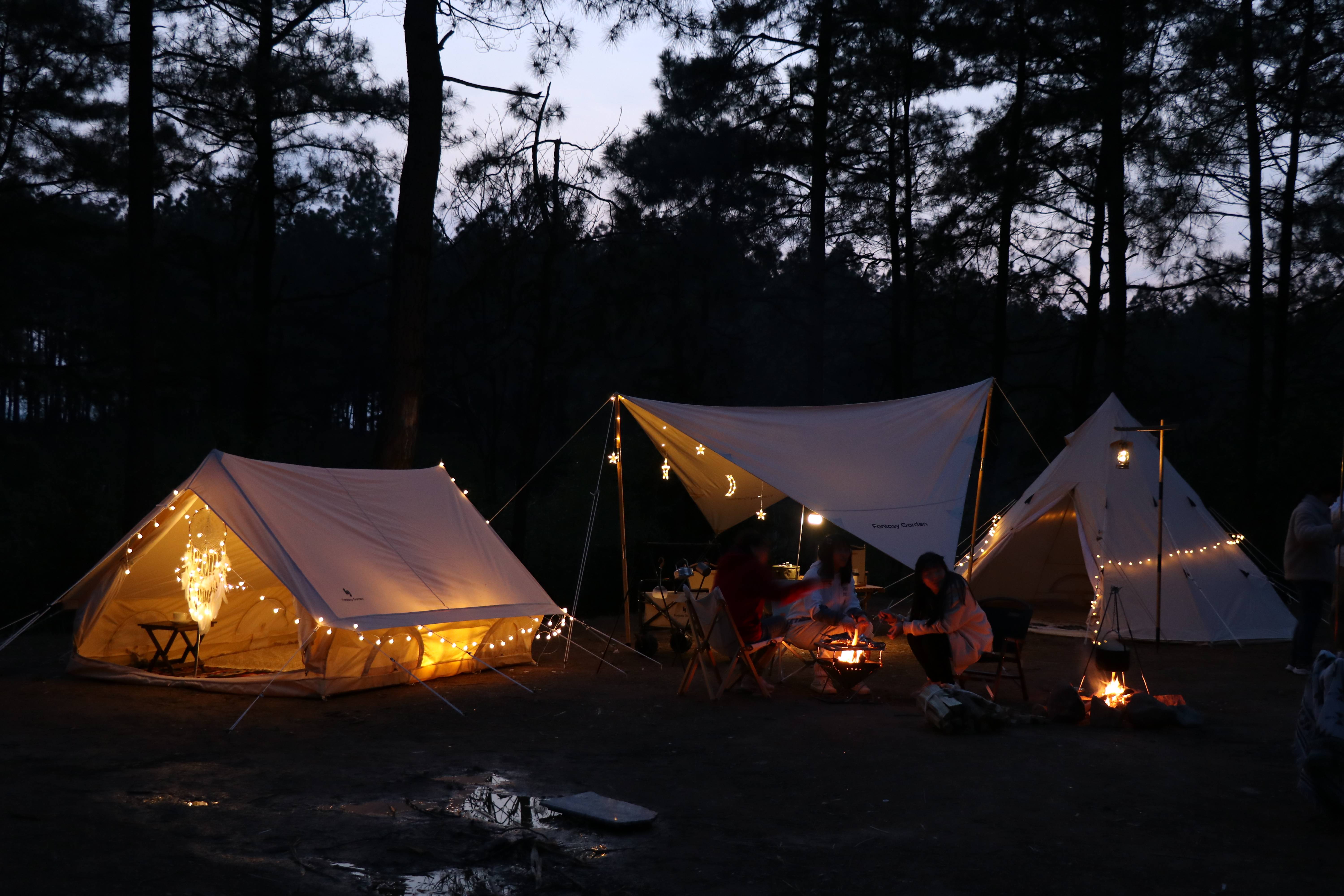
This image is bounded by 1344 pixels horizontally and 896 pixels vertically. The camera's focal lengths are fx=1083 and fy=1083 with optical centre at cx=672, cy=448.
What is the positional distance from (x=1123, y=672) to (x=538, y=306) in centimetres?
1073

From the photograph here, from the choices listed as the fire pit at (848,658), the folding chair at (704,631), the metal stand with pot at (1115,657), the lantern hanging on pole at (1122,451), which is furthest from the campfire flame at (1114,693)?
the lantern hanging on pole at (1122,451)

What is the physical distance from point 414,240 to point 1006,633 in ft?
18.1

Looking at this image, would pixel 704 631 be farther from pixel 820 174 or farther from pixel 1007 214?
pixel 1007 214

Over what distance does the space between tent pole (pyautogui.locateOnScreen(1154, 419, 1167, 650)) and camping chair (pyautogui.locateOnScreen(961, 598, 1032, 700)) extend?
2.26m

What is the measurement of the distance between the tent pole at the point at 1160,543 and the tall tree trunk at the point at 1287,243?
18.7ft

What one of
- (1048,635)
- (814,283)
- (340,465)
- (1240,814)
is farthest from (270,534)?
(340,465)

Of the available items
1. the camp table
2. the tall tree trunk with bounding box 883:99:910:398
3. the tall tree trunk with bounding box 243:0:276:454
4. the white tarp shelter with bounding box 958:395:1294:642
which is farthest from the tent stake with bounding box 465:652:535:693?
the tall tree trunk with bounding box 883:99:910:398

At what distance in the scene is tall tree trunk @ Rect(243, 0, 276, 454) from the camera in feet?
40.1

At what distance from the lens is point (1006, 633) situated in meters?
6.27

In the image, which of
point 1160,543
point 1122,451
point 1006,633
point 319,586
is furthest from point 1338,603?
point 319,586

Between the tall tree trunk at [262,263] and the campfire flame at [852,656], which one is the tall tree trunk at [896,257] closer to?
the tall tree trunk at [262,263]

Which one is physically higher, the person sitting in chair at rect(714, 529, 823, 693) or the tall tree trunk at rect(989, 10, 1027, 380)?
the tall tree trunk at rect(989, 10, 1027, 380)

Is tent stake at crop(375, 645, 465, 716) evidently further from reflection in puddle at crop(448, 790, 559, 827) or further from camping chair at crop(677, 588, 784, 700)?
reflection in puddle at crop(448, 790, 559, 827)

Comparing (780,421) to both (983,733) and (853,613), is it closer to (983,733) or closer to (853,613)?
(853,613)
